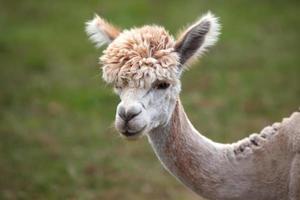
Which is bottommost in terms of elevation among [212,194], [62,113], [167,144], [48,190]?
A: [212,194]

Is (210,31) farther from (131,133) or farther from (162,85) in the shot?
(131,133)

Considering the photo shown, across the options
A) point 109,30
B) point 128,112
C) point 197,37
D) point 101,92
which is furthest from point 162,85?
point 101,92

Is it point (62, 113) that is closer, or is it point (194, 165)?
point (194, 165)

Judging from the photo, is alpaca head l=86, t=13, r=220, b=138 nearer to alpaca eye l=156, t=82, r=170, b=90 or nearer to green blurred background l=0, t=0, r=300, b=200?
alpaca eye l=156, t=82, r=170, b=90

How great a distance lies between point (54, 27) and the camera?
16.4 m

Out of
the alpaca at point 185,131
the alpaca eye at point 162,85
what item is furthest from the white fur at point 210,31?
the alpaca eye at point 162,85

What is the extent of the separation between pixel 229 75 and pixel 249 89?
0.92 m

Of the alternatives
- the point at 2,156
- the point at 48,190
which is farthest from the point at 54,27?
the point at 48,190

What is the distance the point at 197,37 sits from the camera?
552 cm

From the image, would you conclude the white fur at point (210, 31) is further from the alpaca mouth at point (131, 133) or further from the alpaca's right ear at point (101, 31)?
the alpaca mouth at point (131, 133)

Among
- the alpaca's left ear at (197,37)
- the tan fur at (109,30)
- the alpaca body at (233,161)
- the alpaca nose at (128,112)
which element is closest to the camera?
the alpaca nose at (128,112)

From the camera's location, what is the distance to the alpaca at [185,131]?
5125mm

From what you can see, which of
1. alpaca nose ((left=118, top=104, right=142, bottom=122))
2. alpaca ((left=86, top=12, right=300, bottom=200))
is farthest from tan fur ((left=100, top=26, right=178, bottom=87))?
alpaca nose ((left=118, top=104, right=142, bottom=122))

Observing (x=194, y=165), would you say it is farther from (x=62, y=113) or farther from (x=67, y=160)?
(x=62, y=113)
